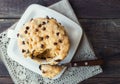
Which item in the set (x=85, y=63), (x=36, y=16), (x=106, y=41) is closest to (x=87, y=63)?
(x=85, y=63)

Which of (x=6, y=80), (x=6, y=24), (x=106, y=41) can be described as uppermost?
(x=6, y=24)

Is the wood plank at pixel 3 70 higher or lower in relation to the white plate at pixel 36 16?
lower

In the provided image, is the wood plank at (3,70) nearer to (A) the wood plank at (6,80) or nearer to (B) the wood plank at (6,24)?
(A) the wood plank at (6,80)

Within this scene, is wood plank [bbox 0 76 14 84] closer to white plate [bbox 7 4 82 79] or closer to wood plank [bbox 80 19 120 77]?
white plate [bbox 7 4 82 79]

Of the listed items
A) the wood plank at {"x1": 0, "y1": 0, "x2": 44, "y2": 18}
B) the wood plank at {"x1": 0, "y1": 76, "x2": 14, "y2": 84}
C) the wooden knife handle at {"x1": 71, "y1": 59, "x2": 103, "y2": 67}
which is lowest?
the wood plank at {"x1": 0, "y1": 76, "x2": 14, "y2": 84}

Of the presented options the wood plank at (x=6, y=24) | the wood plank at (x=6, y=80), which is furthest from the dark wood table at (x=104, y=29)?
the wood plank at (x=6, y=80)

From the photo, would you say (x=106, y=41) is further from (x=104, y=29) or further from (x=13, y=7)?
(x=13, y=7)

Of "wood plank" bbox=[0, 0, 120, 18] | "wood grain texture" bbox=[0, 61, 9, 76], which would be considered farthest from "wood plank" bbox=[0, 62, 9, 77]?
"wood plank" bbox=[0, 0, 120, 18]
